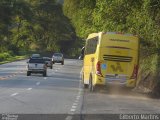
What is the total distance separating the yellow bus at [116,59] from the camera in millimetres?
30609

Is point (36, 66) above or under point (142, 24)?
under

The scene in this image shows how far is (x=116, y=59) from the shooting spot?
101ft

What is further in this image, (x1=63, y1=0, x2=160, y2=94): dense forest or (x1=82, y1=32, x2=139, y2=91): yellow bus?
(x1=63, y1=0, x2=160, y2=94): dense forest

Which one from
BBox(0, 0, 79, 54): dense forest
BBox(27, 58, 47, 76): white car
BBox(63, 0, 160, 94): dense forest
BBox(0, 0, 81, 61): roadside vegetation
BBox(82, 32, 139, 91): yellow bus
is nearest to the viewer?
BBox(82, 32, 139, 91): yellow bus

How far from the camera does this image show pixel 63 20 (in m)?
154

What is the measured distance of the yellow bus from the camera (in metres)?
30.6

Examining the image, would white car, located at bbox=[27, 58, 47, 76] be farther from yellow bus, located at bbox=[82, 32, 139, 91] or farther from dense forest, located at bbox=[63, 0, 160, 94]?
yellow bus, located at bbox=[82, 32, 139, 91]

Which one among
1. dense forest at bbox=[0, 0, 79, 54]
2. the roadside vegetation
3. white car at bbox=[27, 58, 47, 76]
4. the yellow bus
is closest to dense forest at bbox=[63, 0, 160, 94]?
the yellow bus

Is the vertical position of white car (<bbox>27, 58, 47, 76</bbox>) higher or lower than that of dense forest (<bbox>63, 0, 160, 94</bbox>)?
lower

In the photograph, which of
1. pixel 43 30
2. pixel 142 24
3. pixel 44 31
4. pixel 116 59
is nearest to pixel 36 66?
pixel 142 24

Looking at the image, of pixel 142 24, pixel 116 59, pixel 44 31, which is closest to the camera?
pixel 116 59

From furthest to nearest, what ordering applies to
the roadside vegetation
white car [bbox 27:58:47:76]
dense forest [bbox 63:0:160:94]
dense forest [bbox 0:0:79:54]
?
dense forest [bbox 0:0:79:54] < the roadside vegetation < white car [bbox 27:58:47:76] < dense forest [bbox 63:0:160:94]

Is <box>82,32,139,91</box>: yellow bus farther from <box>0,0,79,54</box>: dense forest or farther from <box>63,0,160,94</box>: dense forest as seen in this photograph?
<box>0,0,79,54</box>: dense forest

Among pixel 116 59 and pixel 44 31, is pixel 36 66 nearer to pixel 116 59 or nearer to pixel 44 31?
pixel 116 59
